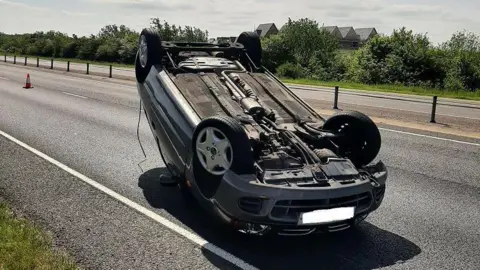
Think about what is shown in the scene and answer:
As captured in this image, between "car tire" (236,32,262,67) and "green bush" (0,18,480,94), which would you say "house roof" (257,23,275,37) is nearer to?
"green bush" (0,18,480,94)

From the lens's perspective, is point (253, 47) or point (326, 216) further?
point (253, 47)

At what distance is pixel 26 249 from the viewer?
14.1ft

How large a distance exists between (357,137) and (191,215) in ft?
6.87

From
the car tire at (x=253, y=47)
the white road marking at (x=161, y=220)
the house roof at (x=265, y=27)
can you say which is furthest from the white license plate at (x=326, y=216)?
the house roof at (x=265, y=27)

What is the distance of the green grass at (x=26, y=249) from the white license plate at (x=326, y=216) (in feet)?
6.71

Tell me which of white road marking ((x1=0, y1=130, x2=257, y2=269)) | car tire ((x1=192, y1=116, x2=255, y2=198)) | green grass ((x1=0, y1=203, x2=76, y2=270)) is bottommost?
green grass ((x1=0, y1=203, x2=76, y2=270))

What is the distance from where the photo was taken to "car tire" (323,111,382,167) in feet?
16.9

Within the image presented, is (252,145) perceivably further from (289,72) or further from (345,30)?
(345,30)

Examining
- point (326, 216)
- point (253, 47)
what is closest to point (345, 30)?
point (253, 47)

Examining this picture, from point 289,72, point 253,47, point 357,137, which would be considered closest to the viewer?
point 357,137

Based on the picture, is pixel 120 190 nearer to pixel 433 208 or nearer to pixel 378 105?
pixel 433 208

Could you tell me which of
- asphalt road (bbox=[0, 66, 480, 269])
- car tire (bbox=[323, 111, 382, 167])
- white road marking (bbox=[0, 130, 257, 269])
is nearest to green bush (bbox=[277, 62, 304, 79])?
asphalt road (bbox=[0, 66, 480, 269])

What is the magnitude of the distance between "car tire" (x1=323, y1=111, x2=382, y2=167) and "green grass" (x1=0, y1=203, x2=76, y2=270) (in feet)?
10.0

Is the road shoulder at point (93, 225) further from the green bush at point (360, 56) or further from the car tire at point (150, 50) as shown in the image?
the green bush at point (360, 56)
